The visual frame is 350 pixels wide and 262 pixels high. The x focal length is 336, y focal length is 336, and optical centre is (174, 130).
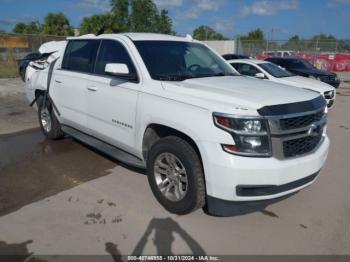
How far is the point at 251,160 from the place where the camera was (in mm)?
3043

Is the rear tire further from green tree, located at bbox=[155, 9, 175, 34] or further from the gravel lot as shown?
green tree, located at bbox=[155, 9, 175, 34]

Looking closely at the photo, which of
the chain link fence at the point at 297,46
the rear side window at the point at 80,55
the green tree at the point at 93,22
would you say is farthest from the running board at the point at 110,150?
the green tree at the point at 93,22

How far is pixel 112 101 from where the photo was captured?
431cm

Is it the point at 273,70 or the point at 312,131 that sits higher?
the point at 273,70

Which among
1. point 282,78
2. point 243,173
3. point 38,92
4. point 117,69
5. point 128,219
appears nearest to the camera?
point 243,173

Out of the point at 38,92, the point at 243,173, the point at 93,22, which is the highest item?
the point at 93,22

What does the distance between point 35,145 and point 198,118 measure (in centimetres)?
406

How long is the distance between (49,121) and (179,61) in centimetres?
312

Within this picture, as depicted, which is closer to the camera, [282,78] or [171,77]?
[171,77]

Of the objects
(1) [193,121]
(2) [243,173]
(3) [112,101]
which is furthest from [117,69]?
(2) [243,173]

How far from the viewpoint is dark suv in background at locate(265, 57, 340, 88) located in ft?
44.6

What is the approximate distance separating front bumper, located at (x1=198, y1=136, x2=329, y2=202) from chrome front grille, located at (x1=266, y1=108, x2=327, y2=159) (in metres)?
0.09

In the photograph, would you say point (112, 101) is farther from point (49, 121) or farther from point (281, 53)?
point (281, 53)

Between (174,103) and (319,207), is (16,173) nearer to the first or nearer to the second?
(174,103)
